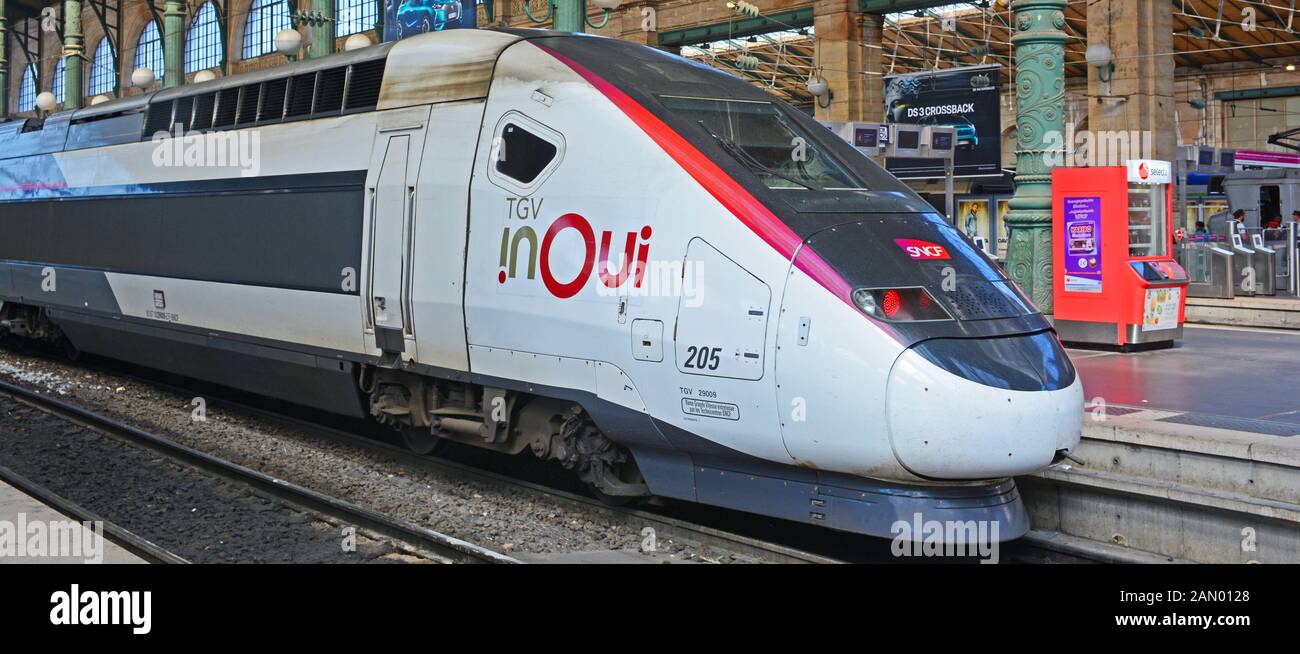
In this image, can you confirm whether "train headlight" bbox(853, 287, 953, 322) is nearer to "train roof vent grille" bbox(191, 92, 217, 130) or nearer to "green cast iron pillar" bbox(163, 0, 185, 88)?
"train roof vent grille" bbox(191, 92, 217, 130)

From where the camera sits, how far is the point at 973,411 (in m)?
5.83

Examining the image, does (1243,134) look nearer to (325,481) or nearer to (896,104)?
(896,104)

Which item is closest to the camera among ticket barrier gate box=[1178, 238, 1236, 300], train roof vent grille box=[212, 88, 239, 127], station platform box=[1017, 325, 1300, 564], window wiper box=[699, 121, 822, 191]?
station platform box=[1017, 325, 1300, 564]

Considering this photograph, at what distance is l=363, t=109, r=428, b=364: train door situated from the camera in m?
8.33

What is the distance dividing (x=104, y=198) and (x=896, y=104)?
69.3 feet

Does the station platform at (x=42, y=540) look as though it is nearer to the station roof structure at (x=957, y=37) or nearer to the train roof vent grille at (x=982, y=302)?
the train roof vent grille at (x=982, y=302)

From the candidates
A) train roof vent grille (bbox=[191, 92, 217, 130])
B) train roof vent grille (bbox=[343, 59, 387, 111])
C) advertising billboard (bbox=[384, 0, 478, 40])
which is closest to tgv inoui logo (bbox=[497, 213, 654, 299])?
train roof vent grille (bbox=[343, 59, 387, 111])

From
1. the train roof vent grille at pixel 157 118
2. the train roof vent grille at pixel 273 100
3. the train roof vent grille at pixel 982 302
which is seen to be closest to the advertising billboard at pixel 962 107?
the train roof vent grille at pixel 157 118

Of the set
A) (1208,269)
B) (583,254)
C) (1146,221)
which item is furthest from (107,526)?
(1208,269)

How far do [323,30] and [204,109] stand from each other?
373 inches

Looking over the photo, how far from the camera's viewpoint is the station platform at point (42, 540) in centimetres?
604

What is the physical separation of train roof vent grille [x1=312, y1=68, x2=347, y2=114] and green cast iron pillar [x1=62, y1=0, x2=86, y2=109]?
22.6m

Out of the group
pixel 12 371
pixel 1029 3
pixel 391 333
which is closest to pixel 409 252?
pixel 391 333

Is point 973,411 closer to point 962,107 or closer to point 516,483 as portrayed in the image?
point 516,483
